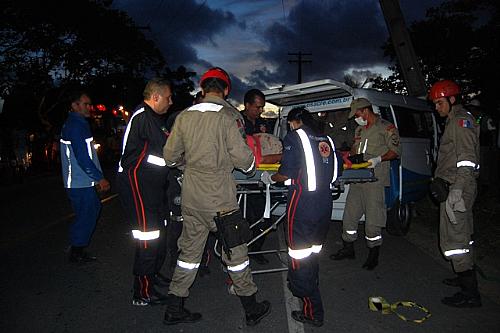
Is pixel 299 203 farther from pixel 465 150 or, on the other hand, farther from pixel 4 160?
pixel 4 160

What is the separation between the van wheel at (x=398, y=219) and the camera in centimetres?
593

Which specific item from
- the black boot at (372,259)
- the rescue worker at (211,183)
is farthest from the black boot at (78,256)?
the black boot at (372,259)

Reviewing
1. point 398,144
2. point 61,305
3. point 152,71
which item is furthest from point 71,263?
point 152,71

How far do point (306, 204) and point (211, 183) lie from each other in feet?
2.78

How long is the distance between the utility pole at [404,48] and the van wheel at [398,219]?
587 centimetres

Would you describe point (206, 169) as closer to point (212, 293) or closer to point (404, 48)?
point (212, 293)

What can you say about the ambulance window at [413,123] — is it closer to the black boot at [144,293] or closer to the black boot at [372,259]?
the black boot at [372,259]

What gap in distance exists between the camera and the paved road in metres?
3.55

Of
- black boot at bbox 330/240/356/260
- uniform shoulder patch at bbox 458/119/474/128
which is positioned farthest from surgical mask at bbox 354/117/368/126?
black boot at bbox 330/240/356/260

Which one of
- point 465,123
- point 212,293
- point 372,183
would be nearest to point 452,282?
point 372,183

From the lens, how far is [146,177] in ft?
12.4

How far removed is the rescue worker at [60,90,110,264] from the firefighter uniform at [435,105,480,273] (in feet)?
12.5

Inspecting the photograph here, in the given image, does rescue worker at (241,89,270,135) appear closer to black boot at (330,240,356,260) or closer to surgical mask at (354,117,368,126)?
surgical mask at (354,117,368,126)

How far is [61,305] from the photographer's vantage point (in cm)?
399
